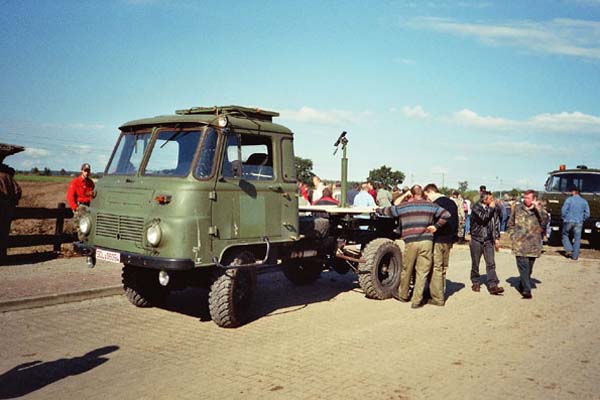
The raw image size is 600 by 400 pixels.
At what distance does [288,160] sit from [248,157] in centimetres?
81

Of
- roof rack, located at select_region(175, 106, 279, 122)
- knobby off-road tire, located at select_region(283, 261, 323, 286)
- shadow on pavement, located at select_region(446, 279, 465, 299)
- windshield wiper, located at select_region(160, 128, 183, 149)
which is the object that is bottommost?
shadow on pavement, located at select_region(446, 279, 465, 299)

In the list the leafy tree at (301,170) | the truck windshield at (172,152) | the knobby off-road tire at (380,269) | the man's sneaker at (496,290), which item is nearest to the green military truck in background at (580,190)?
the leafy tree at (301,170)

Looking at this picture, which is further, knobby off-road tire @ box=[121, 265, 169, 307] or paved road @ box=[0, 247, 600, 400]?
knobby off-road tire @ box=[121, 265, 169, 307]

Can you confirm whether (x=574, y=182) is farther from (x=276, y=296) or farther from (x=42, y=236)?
(x=42, y=236)

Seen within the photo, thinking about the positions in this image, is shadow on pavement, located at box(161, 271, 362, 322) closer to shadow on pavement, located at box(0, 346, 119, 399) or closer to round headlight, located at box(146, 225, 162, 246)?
round headlight, located at box(146, 225, 162, 246)

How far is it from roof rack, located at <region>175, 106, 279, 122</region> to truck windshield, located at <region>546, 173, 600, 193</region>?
16122 millimetres

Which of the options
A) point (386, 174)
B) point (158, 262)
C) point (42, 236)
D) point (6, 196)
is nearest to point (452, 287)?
point (158, 262)

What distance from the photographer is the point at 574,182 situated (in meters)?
20.8

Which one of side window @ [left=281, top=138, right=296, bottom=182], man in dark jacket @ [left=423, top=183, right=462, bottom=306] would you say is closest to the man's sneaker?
man in dark jacket @ [left=423, top=183, right=462, bottom=306]

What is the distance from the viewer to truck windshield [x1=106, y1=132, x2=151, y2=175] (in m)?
7.78

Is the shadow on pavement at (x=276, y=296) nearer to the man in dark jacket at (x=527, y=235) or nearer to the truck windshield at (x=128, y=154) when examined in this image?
the truck windshield at (x=128, y=154)

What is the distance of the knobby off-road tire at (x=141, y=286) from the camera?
8.34 m

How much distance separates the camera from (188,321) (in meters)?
7.76

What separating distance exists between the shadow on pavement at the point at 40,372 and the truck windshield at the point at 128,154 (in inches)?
107
